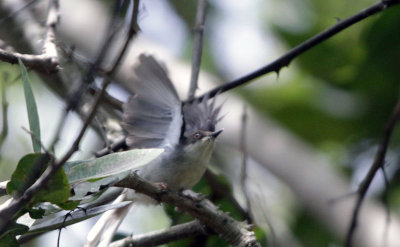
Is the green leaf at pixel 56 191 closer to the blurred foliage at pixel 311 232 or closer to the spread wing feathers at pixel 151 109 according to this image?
the spread wing feathers at pixel 151 109

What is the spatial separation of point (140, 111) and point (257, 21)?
92.2 inches

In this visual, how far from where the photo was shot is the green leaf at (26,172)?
5.65ft

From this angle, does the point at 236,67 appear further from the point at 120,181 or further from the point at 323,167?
the point at 120,181

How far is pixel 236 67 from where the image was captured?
5.36 m

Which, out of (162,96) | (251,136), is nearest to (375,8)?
(162,96)

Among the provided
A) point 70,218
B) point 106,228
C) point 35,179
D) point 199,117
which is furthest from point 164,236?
point 199,117

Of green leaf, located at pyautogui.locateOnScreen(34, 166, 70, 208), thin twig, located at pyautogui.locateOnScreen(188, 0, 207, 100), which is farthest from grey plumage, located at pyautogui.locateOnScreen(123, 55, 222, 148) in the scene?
green leaf, located at pyautogui.locateOnScreen(34, 166, 70, 208)

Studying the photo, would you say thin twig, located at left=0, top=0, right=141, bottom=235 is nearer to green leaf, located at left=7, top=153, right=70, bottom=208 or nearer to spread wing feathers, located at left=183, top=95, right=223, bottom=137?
green leaf, located at left=7, top=153, right=70, bottom=208

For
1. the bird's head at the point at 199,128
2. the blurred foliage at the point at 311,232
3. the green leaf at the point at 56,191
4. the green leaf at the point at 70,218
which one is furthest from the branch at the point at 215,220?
the blurred foliage at the point at 311,232

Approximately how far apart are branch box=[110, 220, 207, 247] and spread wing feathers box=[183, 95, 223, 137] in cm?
102

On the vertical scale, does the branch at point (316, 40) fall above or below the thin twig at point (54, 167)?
above

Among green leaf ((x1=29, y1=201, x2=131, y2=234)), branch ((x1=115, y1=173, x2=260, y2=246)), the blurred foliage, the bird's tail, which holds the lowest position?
the blurred foliage

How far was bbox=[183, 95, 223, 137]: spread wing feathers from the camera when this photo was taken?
11.7ft

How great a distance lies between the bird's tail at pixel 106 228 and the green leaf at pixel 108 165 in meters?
0.85
